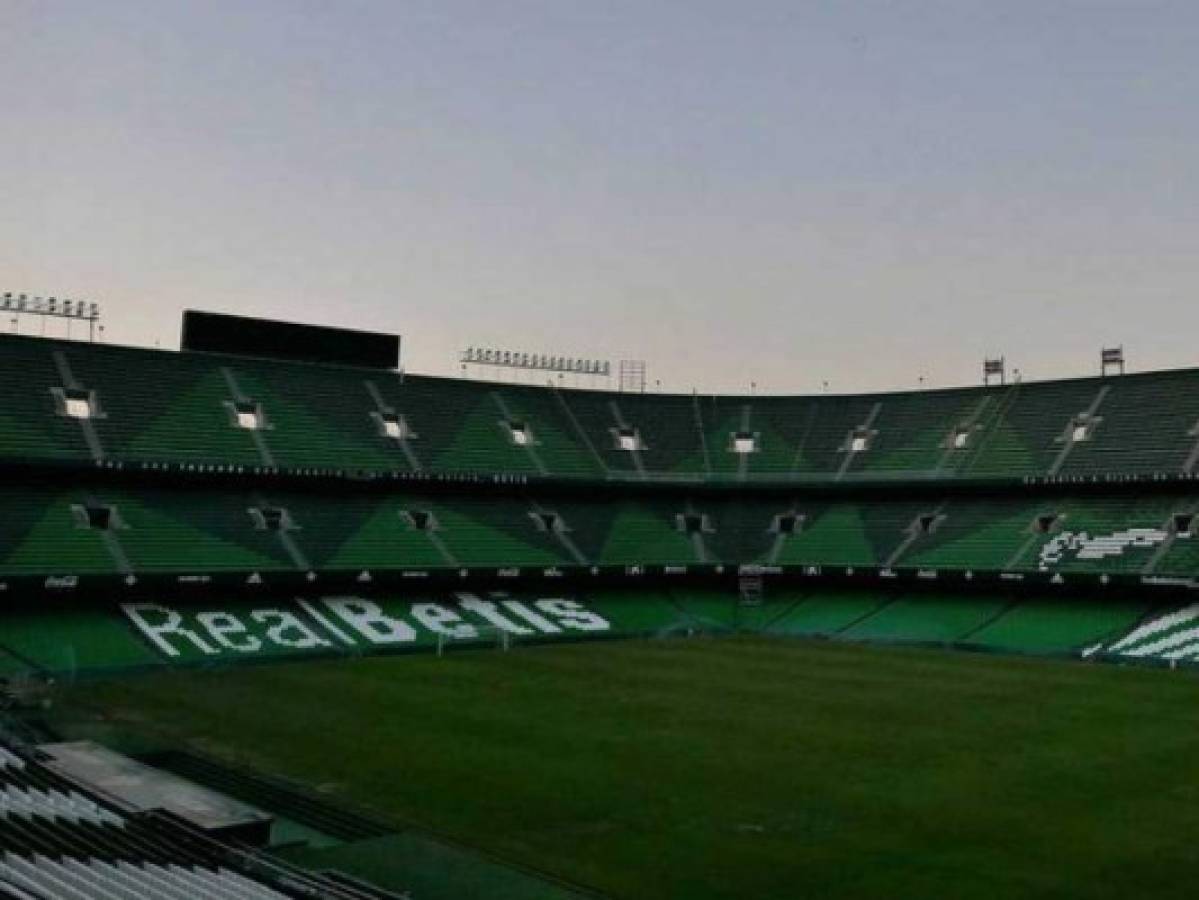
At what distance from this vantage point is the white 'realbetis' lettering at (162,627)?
44719mm

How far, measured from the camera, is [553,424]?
225ft

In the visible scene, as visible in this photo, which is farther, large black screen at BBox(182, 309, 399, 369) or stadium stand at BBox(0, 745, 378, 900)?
large black screen at BBox(182, 309, 399, 369)

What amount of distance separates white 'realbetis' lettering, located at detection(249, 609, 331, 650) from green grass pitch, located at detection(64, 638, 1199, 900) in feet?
11.0

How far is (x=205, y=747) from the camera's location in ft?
93.8

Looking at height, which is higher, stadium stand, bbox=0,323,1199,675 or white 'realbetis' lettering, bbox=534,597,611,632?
stadium stand, bbox=0,323,1199,675

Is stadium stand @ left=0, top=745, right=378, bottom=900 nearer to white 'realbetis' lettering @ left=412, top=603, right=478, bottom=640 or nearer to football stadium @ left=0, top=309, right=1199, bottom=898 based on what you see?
football stadium @ left=0, top=309, right=1199, bottom=898

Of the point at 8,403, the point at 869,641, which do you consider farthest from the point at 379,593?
the point at 869,641

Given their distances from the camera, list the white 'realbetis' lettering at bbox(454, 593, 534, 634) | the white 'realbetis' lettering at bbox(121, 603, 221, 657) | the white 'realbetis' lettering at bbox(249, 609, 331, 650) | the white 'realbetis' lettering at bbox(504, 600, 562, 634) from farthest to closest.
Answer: the white 'realbetis' lettering at bbox(504, 600, 562, 634) < the white 'realbetis' lettering at bbox(454, 593, 534, 634) < the white 'realbetis' lettering at bbox(249, 609, 331, 650) < the white 'realbetis' lettering at bbox(121, 603, 221, 657)

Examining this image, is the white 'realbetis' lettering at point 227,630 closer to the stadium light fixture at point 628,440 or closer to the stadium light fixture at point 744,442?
the stadium light fixture at point 628,440

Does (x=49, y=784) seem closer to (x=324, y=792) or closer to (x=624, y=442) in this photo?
(x=324, y=792)

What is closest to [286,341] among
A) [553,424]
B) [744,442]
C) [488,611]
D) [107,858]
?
[553,424]

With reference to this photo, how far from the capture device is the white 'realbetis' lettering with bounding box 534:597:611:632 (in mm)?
56281

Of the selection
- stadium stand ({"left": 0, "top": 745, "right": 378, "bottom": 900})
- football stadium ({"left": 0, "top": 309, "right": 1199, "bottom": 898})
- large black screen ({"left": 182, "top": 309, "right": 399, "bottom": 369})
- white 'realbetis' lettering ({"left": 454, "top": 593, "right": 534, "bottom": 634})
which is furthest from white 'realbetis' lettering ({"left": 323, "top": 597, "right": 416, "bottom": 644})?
stadium stand ({"left": 0, "top": 745, "right": 378, "bottom": 900})

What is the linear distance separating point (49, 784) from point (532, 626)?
3512cm
